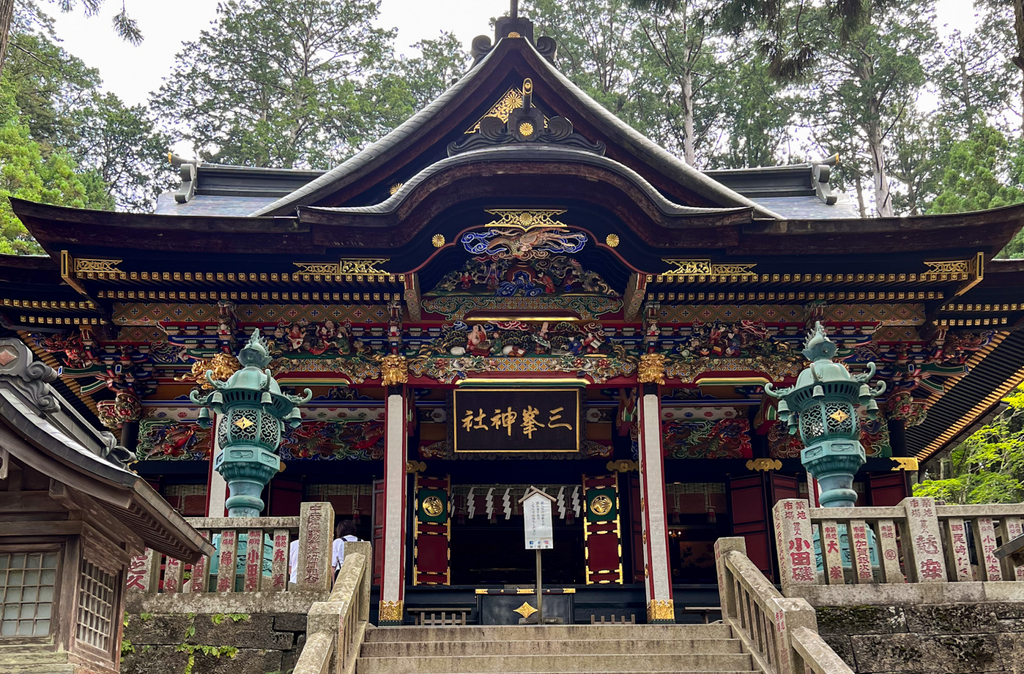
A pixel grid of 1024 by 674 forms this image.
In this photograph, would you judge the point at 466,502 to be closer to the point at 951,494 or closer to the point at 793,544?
the point at 793,544

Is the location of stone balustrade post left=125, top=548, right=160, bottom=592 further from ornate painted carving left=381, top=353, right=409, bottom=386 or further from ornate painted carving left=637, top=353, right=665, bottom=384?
ornate painted carving left=637, top=353, right=665, bottom=384

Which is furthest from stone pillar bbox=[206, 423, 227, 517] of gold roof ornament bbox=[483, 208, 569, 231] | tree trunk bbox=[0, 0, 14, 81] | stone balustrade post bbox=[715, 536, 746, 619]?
stone balustrade post bbox=[715, 536, 746, 619]

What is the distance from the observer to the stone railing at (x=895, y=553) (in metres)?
8.06

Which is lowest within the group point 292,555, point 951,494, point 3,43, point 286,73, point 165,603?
point 165,603

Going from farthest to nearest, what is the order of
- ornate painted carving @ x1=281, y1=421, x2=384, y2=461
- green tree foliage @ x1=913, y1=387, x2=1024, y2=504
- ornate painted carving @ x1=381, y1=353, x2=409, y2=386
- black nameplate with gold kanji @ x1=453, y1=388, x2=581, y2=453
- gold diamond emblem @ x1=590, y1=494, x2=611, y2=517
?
green tree foliage @ x1=913, y1=387, x2=1024, y2=504, ornate painted carving @ x1=281, y1=421, x2=384, y2=461, gold diamond emblem @ x1=590, y1=494, x2=611, y2=517, black nameplate with gold kanji @ x1=453, y1=388, x2=581, y2=453, ornate painted carving @ x1=381, y1=353, x2=409, y2=386

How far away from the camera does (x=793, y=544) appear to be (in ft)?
26.8

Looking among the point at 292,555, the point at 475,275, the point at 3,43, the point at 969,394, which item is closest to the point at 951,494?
Result: the point at 969,394

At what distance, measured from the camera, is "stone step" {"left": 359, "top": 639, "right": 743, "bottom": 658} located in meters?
8.14

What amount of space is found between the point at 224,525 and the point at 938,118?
26.5 m

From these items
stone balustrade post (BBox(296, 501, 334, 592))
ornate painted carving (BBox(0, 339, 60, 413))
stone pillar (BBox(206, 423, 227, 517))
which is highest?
stone pillar (BBox(206, 423, 227, 517))

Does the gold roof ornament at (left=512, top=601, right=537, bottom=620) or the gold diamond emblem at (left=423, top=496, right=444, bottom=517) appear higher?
the gold diamond emblem at (left=423, top=496, right=444, bottom=517)

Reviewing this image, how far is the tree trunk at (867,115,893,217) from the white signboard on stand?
1979 cm

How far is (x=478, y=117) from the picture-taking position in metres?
13.0

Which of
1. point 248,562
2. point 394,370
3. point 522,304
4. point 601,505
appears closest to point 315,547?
point 248,562
